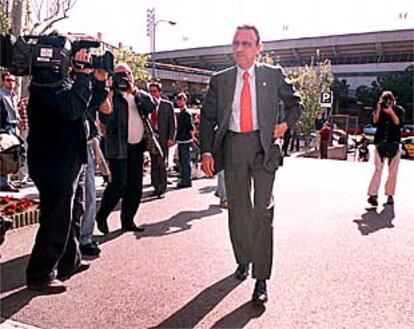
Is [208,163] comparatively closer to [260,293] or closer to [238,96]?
[238,96]

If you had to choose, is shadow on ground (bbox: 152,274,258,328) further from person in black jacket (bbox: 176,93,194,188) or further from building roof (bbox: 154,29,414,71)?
building roof (bbox: 154,29,414,71)

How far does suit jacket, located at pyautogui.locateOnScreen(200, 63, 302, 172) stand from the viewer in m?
4.29

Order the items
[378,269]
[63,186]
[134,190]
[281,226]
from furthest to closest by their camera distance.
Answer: [281,226] < [134,190] < [378,269] < [63,186]

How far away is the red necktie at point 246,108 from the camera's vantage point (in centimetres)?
433

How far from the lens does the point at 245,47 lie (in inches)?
168

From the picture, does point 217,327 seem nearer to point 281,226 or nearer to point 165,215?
point 281,226

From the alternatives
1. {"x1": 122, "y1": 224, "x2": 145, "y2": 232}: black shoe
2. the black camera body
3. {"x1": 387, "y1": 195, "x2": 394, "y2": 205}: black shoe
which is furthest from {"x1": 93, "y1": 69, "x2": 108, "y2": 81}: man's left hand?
{"x1": 387, "y1": 195, "x2": 394, "y2": 205}: black shoe

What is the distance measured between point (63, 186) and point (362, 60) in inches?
2917

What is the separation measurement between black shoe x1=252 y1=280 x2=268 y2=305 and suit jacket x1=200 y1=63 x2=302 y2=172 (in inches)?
33.0

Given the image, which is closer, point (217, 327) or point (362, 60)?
point (217, 327)

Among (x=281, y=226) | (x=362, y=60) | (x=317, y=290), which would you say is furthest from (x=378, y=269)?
(x=362, y=60)

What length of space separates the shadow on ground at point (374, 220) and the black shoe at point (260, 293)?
2.72m

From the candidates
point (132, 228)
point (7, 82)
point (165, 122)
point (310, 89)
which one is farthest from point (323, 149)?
point (132, 228)

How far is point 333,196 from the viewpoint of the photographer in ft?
30.9
